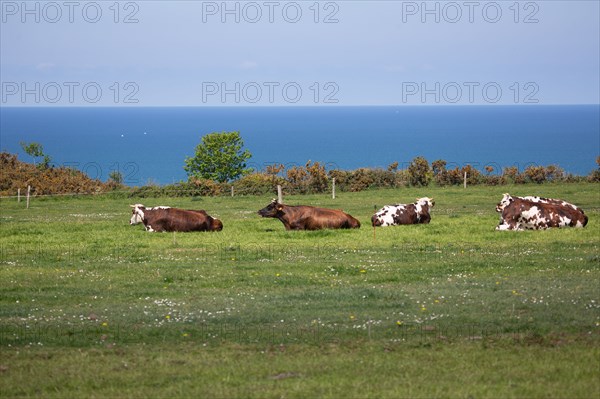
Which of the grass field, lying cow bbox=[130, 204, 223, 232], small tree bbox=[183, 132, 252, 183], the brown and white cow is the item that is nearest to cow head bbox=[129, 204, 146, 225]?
lying cow bbox=[130, 204, 223, 232]

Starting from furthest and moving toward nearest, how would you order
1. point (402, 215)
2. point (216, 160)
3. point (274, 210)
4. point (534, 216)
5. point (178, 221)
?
point (216, 160) → point (402, 215) → point (274, 210) → point (178, 221) → point (534, 216)

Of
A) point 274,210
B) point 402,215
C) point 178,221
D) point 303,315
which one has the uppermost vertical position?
point 274,210

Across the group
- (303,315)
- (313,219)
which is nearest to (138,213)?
(313,219)

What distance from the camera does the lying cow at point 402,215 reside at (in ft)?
108

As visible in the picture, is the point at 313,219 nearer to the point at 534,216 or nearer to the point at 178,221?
the point at 178,221

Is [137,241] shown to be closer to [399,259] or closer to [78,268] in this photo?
[78,268]

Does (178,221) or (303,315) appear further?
(178,221)

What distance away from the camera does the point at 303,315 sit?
52.4 feet

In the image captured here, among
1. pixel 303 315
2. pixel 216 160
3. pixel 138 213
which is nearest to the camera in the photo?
pixel 303 315

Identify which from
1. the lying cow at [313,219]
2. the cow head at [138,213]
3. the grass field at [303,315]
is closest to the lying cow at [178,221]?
the cow head at [138,213]

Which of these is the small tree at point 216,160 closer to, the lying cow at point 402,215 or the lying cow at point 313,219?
the lying cow at point 402,215

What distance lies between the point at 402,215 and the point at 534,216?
4908mm

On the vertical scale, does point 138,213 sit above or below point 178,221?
above

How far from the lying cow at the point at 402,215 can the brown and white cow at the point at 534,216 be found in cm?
340
